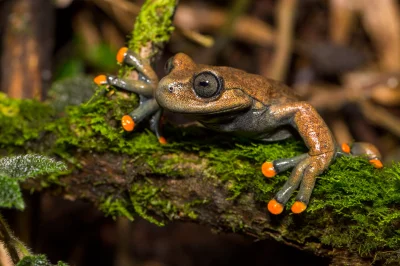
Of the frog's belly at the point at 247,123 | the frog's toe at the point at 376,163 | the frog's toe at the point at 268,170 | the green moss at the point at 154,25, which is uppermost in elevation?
the green moss at the point at 154,25

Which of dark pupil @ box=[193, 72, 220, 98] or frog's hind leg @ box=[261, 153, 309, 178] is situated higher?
dark pupil @ box=[193, 72, 220, 98]

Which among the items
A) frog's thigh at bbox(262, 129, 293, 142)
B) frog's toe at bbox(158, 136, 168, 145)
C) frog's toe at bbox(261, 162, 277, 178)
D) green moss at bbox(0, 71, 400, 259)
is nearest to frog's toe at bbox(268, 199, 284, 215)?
green moss at bbox(0, 71, 400, 259)

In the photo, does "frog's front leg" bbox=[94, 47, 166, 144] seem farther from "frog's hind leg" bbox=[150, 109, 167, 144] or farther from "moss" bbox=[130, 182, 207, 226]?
"moss" bbox=[130, 182, 207, 226]

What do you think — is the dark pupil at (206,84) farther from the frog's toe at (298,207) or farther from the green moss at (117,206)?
the green moss at (117,206)

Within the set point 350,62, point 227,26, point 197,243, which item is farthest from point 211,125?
point 350,62

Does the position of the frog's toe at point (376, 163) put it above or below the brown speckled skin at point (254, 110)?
below

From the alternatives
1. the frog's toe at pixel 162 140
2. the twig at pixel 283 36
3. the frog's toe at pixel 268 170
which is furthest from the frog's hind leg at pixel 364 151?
the twig at pixel 283 36

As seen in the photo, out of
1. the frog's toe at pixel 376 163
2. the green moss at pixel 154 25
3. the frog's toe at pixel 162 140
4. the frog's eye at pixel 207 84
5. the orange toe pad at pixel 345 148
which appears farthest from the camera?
the green moss at pixel 154 25

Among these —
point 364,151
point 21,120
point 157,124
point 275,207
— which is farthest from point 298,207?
point 21,120
